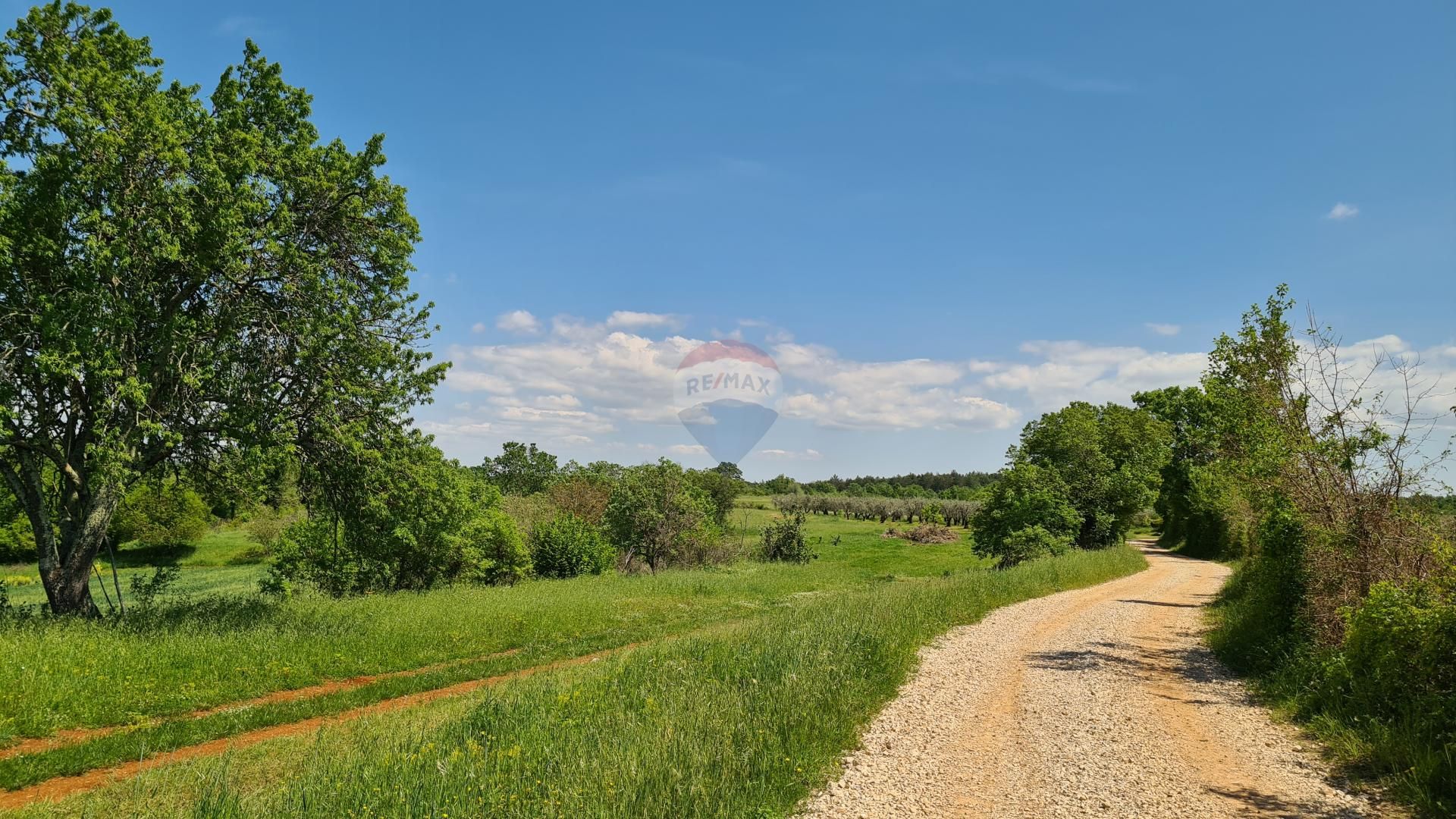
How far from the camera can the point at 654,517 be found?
4278 centimetres

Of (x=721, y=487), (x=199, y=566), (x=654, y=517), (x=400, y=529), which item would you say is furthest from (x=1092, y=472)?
(x=199, y=566)

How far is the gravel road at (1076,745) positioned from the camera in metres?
6.56

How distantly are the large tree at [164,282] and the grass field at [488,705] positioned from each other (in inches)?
161

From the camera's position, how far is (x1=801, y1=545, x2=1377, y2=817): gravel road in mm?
6562

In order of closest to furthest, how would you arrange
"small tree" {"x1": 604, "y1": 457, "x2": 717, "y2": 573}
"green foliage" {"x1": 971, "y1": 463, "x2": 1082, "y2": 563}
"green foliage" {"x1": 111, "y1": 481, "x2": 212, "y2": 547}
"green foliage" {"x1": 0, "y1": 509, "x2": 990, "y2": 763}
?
"green foliage" {"x1": 0, "y1": 509, "x2": 990, "y2": 763}
"green foliage" {"x1": 971, "y1": 463, "x2": 1082, "y2": 563}
"small tree" {"x1": 604, "y1": 457, "x2": 717, "y2": 573}
"green foliage" {"x1": 111, "y1": 481, "x2": 212, "y2": 547}

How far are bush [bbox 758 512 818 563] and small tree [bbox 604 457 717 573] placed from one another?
25.2ft

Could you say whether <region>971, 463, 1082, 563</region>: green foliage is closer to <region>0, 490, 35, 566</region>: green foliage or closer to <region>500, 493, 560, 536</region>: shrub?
<region>500, 493, 560, 536</region>: shrub

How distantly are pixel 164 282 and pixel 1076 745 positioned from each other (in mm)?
19370

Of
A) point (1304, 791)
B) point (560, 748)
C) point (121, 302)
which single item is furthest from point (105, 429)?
point (1304, 791)

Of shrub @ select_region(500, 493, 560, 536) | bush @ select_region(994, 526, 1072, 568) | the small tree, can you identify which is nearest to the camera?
bush @ select_region(994, 526, 1072, 568)

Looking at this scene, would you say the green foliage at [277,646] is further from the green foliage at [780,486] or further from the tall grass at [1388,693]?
the green foliage at [780,486]

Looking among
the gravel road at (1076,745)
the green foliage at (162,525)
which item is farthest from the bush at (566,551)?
the green foliage at (162,525)

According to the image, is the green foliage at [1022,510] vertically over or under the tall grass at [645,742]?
over

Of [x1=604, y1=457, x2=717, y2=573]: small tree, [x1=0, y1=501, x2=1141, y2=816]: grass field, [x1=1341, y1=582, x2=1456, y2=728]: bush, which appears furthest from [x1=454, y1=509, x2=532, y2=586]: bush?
[x1=1341, y1=582, x2=1456, y2=728]: bush
